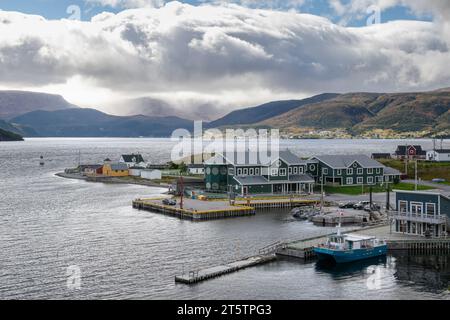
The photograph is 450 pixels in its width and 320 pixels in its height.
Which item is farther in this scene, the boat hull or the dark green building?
the dark green building

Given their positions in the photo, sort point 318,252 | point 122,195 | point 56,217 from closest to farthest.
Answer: point 318,252
point 56,217
point 122,195

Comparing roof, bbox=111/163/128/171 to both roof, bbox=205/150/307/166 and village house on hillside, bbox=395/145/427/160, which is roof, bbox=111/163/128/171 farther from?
village house on hillside, bbox=395/145/427/160

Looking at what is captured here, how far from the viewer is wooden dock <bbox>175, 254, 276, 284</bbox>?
128 feet

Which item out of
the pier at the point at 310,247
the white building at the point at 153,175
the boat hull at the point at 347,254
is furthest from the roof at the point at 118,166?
the boat hull at the point at 347,254

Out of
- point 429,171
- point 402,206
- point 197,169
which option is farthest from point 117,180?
point 402,206

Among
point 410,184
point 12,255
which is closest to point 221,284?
point 12,255

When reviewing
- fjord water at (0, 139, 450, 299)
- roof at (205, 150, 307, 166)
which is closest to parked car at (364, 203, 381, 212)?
fjord water at (0, 139, 450, 299)

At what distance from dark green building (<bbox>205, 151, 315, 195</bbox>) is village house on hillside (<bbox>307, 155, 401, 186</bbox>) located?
598 centimetres

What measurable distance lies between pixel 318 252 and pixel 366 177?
56.1m

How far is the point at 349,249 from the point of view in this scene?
152 feet

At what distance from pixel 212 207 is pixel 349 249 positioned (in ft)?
98.6

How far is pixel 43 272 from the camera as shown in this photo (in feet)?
136

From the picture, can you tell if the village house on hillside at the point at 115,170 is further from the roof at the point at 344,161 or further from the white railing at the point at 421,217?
the white railing at the point at 421,217
